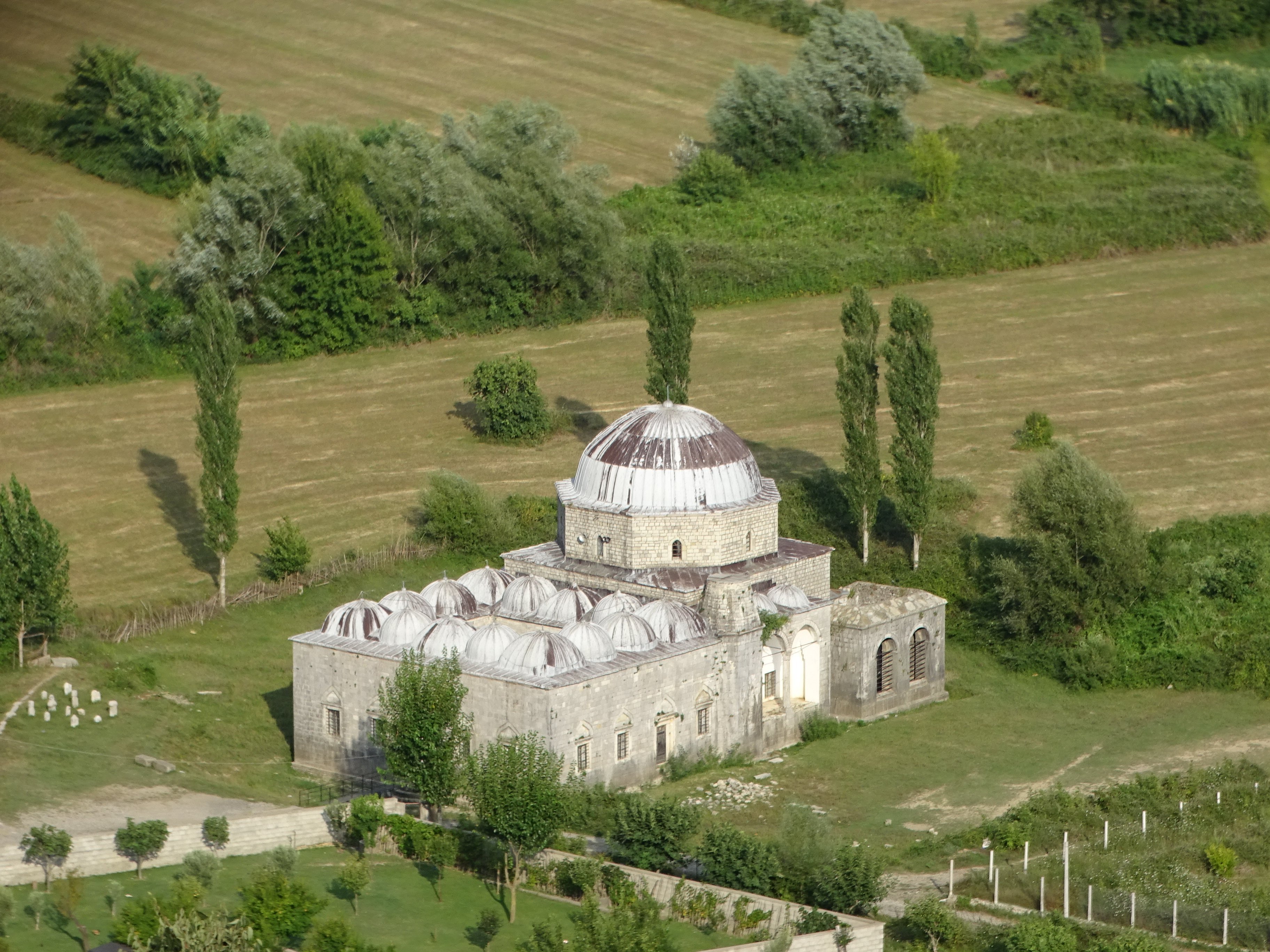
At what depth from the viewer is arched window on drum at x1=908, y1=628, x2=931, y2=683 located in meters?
70.8

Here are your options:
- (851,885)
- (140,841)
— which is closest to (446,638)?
(140,841)

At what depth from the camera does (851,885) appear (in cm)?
5153

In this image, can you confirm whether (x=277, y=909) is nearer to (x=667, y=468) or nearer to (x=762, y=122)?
(x=667, y=468)

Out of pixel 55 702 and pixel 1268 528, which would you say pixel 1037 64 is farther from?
pixel 55 702

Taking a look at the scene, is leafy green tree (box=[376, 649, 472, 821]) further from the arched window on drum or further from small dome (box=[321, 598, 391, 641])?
the arched window on drum

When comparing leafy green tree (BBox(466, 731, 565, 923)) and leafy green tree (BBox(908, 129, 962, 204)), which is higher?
leafy green tree (BBox(908, 129, 962, 204))

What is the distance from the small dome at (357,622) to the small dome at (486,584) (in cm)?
328

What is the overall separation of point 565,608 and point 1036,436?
29.9 m

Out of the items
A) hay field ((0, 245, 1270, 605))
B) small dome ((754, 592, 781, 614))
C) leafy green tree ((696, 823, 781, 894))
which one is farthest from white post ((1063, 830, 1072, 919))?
hay field ((0, 245, 1270, 605))

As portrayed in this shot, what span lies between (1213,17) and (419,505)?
65.2 meters

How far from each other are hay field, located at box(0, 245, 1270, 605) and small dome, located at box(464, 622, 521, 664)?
17.3 meters

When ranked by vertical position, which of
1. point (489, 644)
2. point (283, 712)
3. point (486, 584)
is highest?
point (486, 584)

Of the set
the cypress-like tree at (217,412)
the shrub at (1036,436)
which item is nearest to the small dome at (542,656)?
the cypress-like tree at (217,412)

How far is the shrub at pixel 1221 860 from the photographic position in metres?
55.1
